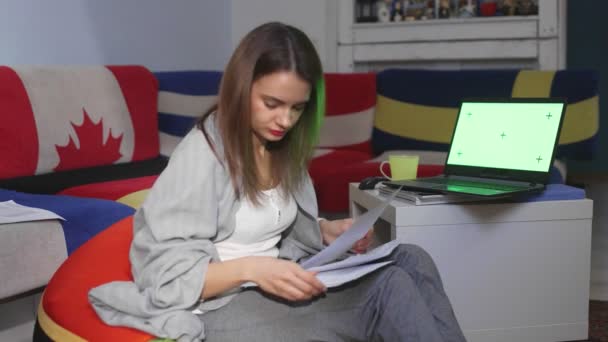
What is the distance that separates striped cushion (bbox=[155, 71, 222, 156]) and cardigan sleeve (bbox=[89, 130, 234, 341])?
220cm

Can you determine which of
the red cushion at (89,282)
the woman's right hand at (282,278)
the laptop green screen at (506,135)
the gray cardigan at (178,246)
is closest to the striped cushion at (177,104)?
the laptop green screen at (506,135)

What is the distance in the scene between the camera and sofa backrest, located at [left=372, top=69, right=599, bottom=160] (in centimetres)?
318

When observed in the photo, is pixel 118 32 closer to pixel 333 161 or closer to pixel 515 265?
pixel 333 161

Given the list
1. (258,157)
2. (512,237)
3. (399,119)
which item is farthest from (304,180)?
(399,119)

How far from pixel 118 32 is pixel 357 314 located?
259 cm

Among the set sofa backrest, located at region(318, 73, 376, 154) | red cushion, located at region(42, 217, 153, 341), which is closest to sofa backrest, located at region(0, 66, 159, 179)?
sofa backrest, located at region(318, 73, 376, 154)

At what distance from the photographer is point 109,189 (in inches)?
94.0

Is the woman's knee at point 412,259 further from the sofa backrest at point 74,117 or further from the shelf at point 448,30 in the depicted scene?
the shelf at point 448,30

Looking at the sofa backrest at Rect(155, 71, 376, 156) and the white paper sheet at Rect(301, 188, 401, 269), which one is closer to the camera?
the white paper sheet at Rect(301, 188, 401, 269)

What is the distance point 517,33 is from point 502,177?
7.46ft

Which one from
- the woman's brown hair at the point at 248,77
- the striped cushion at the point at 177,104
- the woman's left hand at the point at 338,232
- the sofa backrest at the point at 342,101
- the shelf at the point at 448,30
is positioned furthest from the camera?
the shelf at the point at 448,30

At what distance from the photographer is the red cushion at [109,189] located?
2357 mm

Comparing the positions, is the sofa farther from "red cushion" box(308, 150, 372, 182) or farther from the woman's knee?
the woman's knee

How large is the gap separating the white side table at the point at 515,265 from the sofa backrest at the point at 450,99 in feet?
4.54
